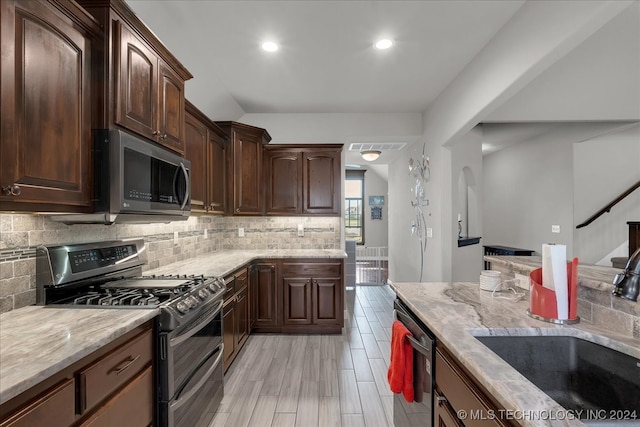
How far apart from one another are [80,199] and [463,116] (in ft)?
10.4

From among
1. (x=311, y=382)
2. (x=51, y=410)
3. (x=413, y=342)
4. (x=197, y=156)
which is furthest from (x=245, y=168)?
(x=51, y=410)

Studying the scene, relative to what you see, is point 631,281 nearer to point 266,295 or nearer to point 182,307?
point 182,307

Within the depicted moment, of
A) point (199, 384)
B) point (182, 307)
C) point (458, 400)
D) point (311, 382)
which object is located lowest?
point (311, 382)

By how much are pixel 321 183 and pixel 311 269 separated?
1.14 meters

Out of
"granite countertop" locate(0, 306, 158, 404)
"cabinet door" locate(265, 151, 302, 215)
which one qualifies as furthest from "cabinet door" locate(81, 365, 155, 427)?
"cabinet door" locate(265, 151, 302, 215)

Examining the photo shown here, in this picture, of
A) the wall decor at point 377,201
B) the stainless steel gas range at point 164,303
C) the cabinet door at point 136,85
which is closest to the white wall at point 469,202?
the stainless steel gas range at point 164,303

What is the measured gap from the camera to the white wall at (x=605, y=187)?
4.73 meters

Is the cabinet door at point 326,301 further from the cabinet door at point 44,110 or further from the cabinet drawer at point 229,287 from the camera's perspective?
the cabinet door at point 44,110

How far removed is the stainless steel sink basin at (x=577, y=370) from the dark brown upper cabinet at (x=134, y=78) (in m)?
1.97

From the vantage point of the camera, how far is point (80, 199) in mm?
1408

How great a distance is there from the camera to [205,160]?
10.2 ft

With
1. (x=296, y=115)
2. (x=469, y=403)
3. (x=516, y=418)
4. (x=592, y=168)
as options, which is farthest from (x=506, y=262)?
(x=592, y=168)

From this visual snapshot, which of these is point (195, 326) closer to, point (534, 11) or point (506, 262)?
point (506, 262)

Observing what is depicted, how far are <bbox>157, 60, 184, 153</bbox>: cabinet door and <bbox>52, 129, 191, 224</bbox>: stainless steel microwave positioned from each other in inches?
3.5
